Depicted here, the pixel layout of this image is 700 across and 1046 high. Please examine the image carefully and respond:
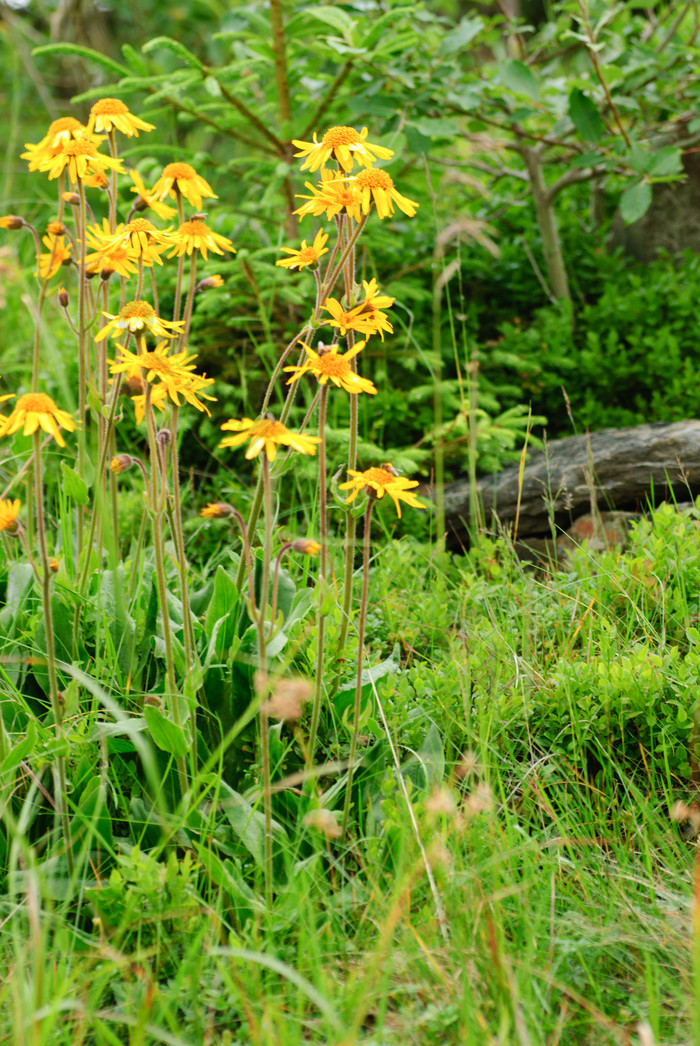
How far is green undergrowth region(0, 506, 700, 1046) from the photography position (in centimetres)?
118

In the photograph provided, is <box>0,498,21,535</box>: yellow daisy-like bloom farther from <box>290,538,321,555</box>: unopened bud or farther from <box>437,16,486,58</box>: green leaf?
<box>437,16,486,58</box>: green leaf

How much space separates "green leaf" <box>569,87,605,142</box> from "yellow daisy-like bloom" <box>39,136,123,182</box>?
2097mm

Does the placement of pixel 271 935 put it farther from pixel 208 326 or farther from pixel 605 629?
pixel 208 326

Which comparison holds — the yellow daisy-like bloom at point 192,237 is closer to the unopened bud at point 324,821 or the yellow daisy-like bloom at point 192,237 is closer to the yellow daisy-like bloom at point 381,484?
the yellow daisy-like bloom at point 381,484

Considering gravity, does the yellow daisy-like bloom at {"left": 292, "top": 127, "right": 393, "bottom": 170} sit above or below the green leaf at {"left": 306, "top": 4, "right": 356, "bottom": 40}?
below

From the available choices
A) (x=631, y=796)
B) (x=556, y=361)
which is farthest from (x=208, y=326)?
(x=631, y=796)

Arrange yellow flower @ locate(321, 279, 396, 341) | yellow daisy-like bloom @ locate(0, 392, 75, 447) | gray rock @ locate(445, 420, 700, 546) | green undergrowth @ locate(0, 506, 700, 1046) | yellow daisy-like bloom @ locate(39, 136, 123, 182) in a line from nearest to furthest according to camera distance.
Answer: green undergrowth @ locate(0, 506, 700, 1046)
yellow daisy-like bloom @ locate(0, 392, 75, 447)
yellow flower @ locate(321, 279, 396, 341)
yellow daisy-like bloom @ locate(39, 136, 123, 182)
gray rock @ locate(445, 420, 700, 546)

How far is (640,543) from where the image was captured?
2.24 m

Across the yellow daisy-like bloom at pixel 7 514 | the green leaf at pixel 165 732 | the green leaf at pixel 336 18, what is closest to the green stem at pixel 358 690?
the green leaf at pixel 165 732

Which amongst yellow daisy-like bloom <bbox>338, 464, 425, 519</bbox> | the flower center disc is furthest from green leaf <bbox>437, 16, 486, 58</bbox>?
yellow daisy-like bloom <bbox>338, 464, 425, 519</bbox>

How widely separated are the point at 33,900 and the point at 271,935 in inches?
15.8

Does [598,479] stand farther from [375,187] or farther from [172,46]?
[172,46]

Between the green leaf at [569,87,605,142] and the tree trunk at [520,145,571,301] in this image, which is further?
the tree trunk at [520,145,571,301]

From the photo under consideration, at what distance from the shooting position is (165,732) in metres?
1.42
